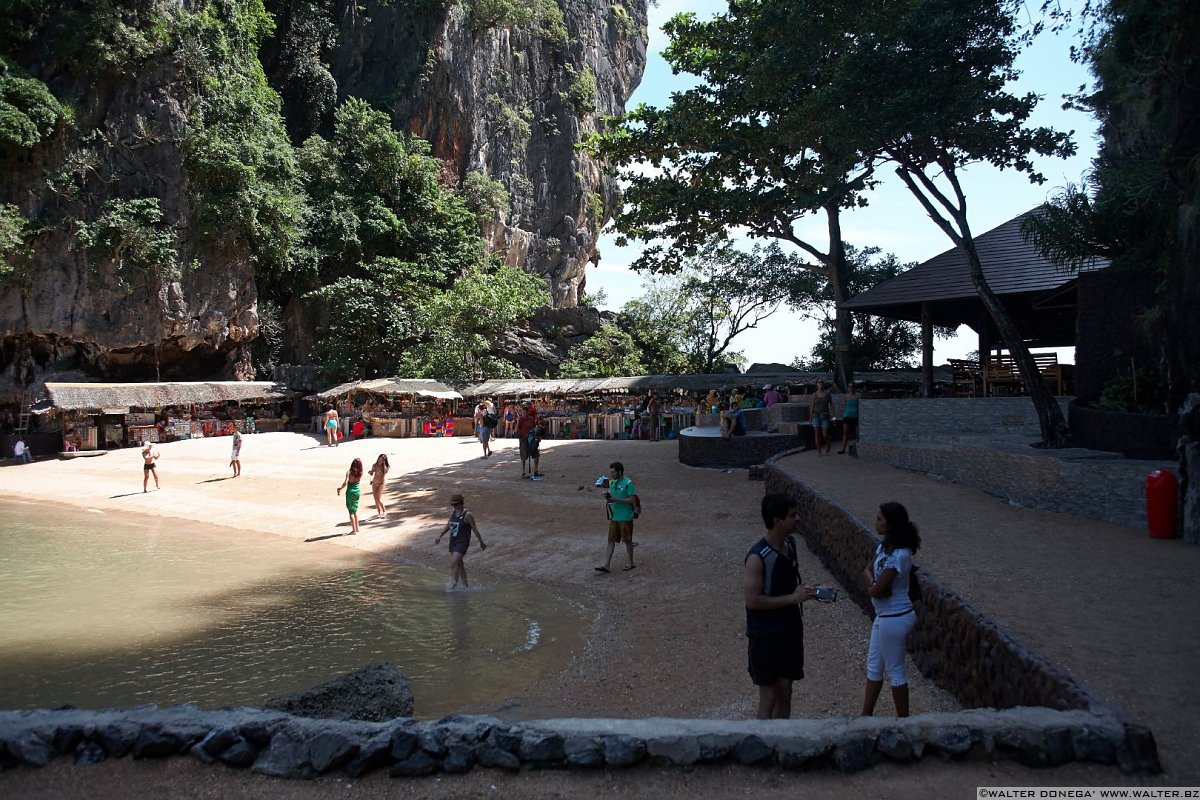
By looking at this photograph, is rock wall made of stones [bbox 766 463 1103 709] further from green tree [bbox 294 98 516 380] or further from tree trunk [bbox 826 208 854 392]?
green tree [bbox 294 98 516 380]

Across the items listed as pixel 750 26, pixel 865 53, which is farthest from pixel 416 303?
pixel 865 53

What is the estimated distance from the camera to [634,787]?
3703 millimetres

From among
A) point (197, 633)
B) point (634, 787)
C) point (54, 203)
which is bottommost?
point (197, 633)

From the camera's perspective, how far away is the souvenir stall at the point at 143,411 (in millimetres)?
26469

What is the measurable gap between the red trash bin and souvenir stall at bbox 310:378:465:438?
78.5ft

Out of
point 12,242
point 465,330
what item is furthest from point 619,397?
point 12,242

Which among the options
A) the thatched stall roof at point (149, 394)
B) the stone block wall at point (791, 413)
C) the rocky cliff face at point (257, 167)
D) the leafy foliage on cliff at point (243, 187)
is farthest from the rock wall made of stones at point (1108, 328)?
the rocky cliff face at point (257, 167)

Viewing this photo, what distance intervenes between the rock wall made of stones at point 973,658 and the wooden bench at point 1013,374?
11922 mm

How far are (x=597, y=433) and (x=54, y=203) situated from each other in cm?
2350

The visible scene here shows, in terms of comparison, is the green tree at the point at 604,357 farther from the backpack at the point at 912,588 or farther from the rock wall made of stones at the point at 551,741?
the rock wall made of stones at the point at 551,741

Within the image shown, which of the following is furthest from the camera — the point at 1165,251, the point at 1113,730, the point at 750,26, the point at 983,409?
the point at 750,26

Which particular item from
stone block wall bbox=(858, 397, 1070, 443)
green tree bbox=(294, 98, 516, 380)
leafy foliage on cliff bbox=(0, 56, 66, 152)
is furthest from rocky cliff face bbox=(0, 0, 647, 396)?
stone block wall bbox=(858, 397, 1070, 443)

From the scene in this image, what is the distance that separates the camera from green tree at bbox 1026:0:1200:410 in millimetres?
10336

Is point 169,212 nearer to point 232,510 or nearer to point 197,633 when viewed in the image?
point 232,510
